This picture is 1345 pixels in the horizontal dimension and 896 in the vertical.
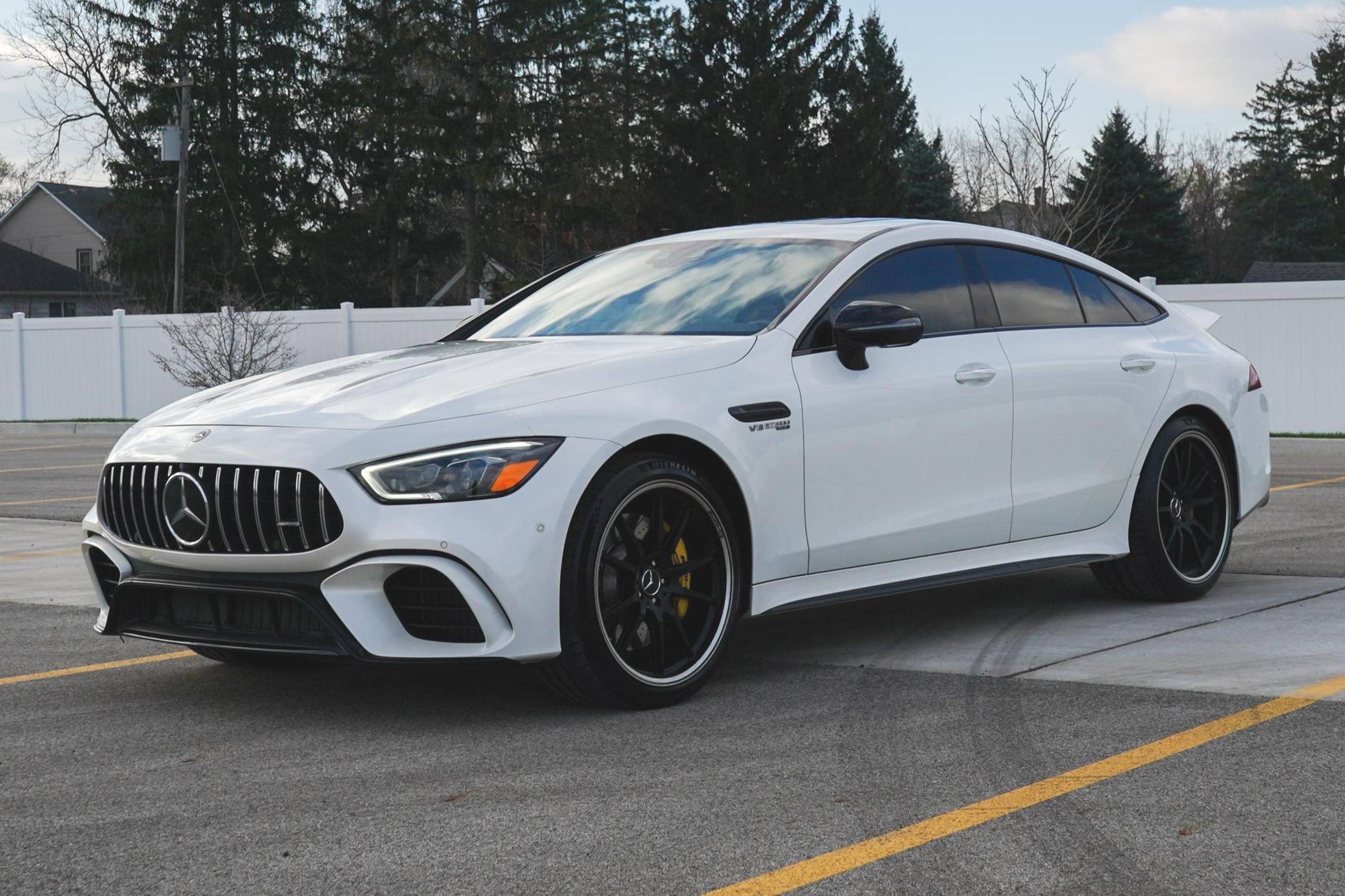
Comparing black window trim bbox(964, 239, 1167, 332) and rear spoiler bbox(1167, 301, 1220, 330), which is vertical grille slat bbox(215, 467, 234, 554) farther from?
rear spoiler bbox(1167, 301, 1220, 330)

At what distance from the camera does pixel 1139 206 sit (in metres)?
49.9

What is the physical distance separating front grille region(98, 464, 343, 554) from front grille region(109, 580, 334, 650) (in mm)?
147

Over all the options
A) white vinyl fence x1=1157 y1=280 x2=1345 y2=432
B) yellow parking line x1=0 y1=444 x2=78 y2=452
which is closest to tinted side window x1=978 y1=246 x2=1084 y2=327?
white vinyl fence x1=1157 y1=280 x2=1345 y2=432

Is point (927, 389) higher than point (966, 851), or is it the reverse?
point (927, 389)

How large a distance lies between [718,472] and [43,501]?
394 inches

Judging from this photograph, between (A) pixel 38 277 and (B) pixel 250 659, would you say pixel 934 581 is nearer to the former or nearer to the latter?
(B) pixel 250 659

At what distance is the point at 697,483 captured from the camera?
16.7 ft

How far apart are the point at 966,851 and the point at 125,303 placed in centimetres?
5266

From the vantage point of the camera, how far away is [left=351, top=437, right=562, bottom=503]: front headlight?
15.0ft

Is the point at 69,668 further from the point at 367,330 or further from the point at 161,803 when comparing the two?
the point at 367,330

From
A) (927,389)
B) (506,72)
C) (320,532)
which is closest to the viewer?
(320,532)

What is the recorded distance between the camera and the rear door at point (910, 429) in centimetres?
550

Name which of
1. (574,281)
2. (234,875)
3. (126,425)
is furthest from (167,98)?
(234,875)

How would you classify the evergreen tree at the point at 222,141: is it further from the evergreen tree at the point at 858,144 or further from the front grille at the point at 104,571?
the front grille at the point at 104,571
